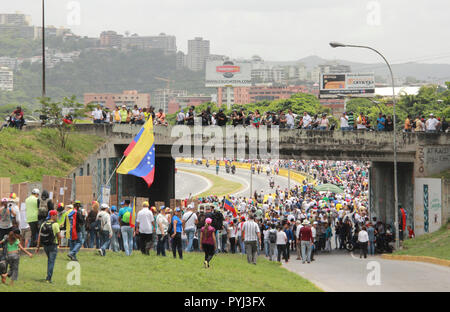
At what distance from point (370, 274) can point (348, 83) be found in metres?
171

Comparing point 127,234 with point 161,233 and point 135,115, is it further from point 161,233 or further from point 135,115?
point 135,115

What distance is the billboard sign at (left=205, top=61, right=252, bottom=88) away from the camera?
174750 millimetres

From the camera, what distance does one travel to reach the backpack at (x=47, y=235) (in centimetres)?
1551

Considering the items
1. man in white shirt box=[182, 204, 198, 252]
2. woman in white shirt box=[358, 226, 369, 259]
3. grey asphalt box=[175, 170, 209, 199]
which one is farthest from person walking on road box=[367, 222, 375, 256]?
grey asphalt box=[175, 170, 209, 199]

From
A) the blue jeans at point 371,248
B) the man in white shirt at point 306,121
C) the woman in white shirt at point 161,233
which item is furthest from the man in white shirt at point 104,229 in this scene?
the man in white shirt at point 306,121

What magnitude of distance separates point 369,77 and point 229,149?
156 metres

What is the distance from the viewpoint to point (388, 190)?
4062cm

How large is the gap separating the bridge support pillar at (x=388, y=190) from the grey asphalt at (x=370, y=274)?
402 inches

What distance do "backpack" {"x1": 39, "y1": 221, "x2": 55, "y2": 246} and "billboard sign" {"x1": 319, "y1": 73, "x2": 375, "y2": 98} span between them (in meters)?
175

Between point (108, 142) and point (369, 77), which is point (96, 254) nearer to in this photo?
point (108, 142)

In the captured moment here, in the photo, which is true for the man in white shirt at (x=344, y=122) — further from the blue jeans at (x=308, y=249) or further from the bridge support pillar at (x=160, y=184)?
the blue jeans at (x=308, y=249)

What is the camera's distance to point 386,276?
67.6ft

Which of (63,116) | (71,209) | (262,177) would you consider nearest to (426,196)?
(63,116)

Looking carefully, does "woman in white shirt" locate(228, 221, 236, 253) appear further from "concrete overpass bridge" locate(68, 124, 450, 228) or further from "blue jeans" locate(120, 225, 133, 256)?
"concrete overpass bridge" locate(68, 124, 450, 228)
